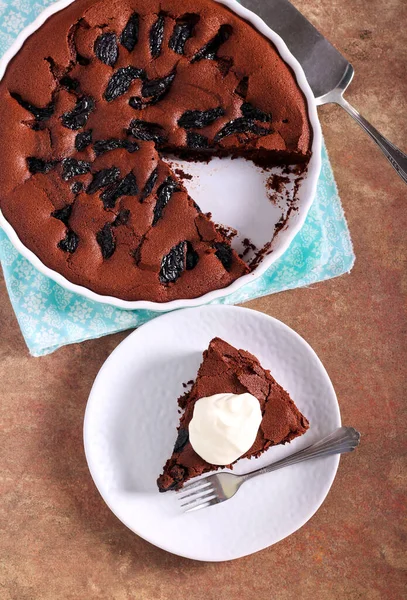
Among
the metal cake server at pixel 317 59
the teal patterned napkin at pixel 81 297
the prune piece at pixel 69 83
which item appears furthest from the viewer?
the metal cake server at pixel 317 59

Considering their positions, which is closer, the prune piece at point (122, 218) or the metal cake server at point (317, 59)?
the prune piece at point (122, 218)

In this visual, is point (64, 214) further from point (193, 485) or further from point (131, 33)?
point (193, 485)

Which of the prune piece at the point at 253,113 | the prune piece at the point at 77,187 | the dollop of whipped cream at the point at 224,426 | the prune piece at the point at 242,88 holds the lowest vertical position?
the dollop of whipped cream at the point at 224,426

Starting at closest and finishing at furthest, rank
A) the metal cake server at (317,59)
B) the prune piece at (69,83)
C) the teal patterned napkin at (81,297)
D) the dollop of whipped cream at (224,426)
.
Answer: the dollop of whipped cream at (224,426), the prune piece at (69,83), the teal patterned napkin at (81,297), the metal cake server at (317,59)

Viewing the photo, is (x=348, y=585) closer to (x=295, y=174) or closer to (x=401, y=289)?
(x=401, y=289)

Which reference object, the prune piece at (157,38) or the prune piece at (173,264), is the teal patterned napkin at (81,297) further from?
the prune piece at (157,38)

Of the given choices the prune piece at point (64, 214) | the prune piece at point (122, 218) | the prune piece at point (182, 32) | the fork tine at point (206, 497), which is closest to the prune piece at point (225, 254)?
the prune piece at point (122, 218)

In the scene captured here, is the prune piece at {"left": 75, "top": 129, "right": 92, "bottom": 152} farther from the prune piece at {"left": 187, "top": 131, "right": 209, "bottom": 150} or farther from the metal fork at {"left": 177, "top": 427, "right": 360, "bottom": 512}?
the metal fork at {"left": 177, "top": 427, "right": 360, "bottom": 512}

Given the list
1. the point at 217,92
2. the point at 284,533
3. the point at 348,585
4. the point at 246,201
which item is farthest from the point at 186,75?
the point at 348,585
